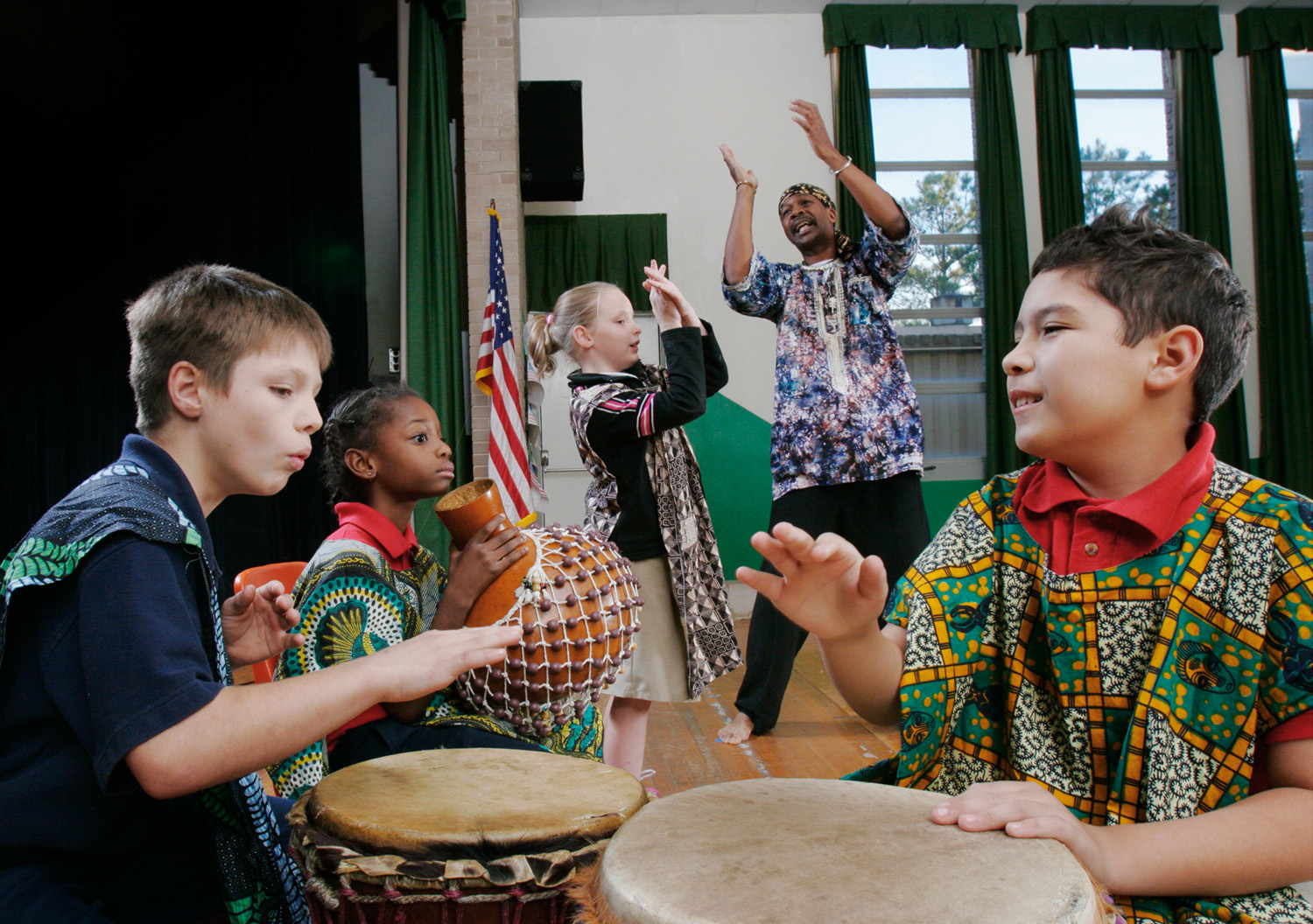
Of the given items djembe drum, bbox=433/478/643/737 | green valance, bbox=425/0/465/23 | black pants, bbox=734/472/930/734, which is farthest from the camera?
green valance, bbox=425/0/465/23

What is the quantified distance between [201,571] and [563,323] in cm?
172

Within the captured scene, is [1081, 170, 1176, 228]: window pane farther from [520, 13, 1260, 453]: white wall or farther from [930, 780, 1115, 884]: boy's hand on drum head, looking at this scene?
[930, 780, 1115, 884]: boy's hand on drum head

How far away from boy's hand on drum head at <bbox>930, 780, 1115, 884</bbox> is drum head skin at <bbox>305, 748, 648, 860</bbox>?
336mm

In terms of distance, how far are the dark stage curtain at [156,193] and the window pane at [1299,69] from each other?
6883 mm

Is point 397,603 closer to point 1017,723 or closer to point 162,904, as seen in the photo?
point 162,904

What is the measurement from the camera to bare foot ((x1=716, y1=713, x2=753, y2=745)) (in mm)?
2902

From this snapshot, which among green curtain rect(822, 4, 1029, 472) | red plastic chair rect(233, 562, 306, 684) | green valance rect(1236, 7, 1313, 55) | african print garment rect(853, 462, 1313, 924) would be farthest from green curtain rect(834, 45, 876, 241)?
african print garment rect(853, 462, 1313, 924)

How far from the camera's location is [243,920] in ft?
3.34

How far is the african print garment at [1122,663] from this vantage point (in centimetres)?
86

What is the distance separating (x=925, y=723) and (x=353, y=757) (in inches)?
36.4

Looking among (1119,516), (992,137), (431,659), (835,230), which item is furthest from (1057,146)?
(431,659)

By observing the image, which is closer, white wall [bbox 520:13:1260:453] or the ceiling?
the ceiling

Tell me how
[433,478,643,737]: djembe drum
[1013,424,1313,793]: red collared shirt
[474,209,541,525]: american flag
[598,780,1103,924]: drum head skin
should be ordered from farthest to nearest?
[474,209,541,525]: american flag, [433,478,643,737]: djembe drum, [1013,424,1313,793]: red collared shirt, [598,780,1103,924]: drum head skin

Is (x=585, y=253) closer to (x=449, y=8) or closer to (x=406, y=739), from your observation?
(x=449, y=8)
